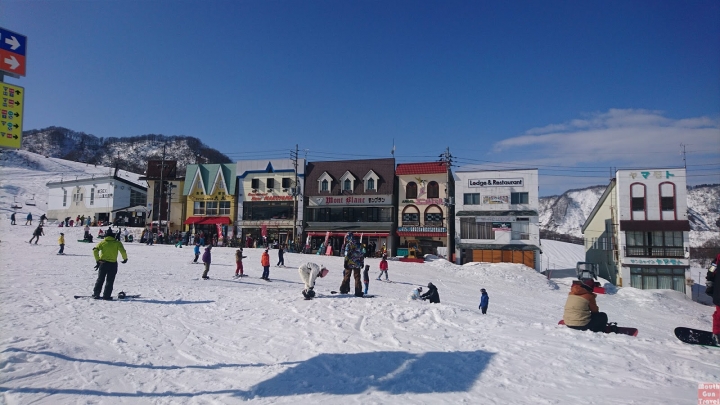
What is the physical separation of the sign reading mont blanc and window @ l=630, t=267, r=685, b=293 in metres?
12.7

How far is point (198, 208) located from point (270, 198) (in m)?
9.98

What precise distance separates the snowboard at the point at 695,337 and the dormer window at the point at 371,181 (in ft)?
137

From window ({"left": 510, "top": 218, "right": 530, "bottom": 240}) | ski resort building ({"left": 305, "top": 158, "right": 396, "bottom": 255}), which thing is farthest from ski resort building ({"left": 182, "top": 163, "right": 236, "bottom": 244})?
window ({"left": 510, "top": 218, "right": 530, "bottom": 240})

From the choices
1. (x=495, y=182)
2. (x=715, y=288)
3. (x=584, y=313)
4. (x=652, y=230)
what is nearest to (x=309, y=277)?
(x=584, y=313)

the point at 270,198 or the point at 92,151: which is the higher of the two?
the point at 92,151

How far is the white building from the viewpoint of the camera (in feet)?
193

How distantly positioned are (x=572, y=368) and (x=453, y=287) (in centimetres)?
2093

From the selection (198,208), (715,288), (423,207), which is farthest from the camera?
(198,208)

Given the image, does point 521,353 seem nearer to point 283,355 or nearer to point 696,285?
point 283,355

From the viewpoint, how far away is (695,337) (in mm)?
8148

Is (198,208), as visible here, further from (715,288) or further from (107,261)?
(715,288)

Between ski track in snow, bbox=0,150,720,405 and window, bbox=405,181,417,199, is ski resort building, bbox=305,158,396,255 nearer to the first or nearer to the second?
window, bbox=405,181,417,199

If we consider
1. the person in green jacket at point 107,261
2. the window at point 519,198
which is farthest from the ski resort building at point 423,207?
the person in green jacket at point 107,261

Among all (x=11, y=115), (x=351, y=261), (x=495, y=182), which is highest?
(x=495, y=182)
